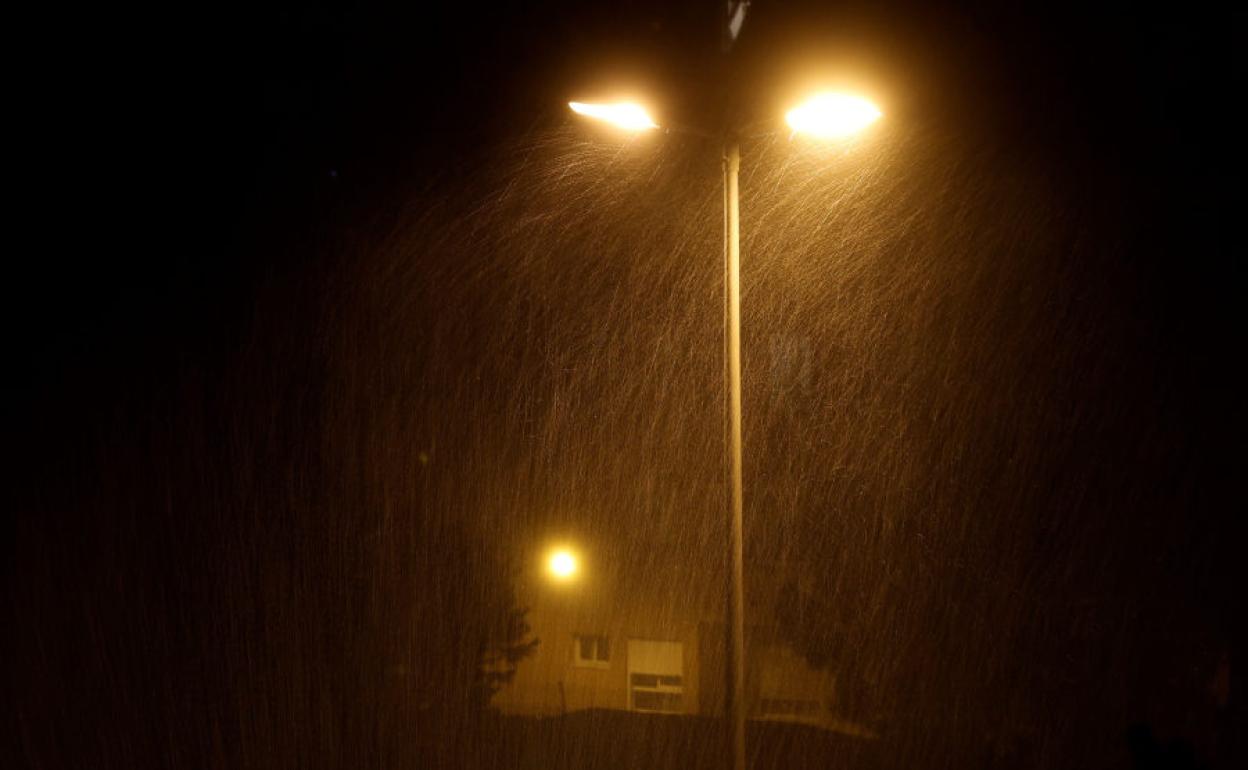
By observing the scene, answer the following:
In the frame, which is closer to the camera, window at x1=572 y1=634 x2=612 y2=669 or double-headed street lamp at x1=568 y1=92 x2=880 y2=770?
double-headed street lamp at x1=568 y1=92 x2=880 y2=770

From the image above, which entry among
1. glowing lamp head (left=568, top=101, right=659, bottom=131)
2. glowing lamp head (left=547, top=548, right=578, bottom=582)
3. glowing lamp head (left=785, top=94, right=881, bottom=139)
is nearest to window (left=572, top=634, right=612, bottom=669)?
glowing lamp head (left=547, top=548, right=578, bottom=582)

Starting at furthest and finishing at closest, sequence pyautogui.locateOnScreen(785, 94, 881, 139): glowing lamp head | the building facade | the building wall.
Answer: the building wall < the building facade < pyautogui.locateOnScreen(785, 94, 881, 139): glowing lamp head

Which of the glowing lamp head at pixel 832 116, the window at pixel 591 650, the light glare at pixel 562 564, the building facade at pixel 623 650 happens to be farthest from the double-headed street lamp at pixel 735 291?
the window at pixel 591 650

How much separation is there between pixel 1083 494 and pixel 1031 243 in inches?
209

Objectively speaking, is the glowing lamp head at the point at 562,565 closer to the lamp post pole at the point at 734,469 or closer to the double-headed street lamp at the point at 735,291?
the lamp post pole at the point at 734,469

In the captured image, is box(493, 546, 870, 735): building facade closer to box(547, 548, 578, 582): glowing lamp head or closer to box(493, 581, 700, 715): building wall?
box(493, 581, 700, 715): building wall

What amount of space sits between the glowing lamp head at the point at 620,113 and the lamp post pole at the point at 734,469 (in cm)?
80

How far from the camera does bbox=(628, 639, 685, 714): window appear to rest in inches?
844

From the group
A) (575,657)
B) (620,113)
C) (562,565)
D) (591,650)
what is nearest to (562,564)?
(562,565)

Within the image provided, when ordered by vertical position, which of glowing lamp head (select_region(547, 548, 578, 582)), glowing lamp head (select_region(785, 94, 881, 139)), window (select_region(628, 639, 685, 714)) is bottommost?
window (select_region(628, 639, 685, 714))

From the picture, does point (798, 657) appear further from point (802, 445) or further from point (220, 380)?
point (220, 380)

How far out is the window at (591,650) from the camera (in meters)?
22.3

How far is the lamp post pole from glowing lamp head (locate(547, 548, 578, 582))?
612 inches

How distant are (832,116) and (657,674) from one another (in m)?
18.0
